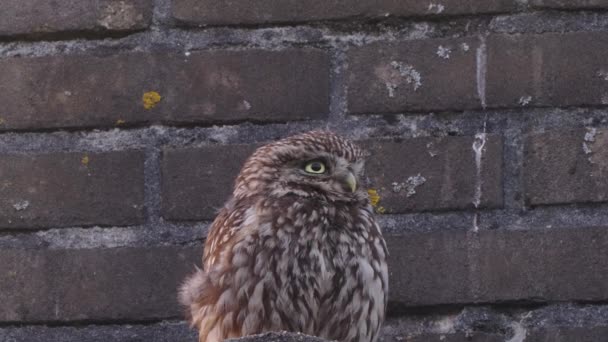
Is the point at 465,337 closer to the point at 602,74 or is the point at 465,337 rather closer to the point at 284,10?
the point at 602,74

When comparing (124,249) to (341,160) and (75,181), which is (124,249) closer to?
(75,181)

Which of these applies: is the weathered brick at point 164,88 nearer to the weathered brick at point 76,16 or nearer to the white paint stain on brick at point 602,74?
the weathered brick at point 76,16

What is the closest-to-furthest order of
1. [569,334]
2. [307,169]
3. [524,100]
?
[569,334] → [524,100] → [307,169]

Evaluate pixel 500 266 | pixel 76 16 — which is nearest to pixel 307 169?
pixel 500 266

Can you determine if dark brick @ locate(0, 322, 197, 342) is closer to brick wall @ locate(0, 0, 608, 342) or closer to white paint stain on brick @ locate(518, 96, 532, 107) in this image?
brick wall @ locate(0, 0, 608, 342)

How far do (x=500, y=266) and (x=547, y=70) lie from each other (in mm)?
405

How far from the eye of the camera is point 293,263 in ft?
9.64

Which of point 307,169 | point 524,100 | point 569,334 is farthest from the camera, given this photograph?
point 307,169

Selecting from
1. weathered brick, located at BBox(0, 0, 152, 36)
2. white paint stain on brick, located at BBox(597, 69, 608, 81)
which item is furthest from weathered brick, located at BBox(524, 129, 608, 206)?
weathered brick, located at BBox(0, 0, 152, 36)

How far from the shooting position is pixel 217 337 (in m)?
2.93

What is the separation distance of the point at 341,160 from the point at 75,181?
1.77ft

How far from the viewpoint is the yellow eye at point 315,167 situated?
3104 millimetres

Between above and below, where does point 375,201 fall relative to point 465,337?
above

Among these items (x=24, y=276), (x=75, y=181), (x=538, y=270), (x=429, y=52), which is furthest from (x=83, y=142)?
(x=538, y=270)
